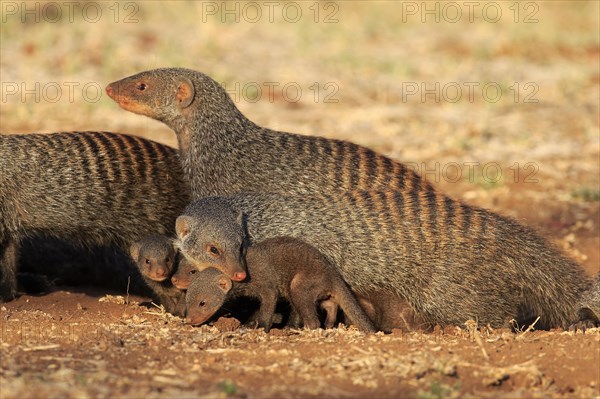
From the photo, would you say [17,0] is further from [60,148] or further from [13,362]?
[13,362]

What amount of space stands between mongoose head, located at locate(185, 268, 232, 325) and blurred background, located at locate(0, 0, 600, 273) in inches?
100

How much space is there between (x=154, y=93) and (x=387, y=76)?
16.4 ft

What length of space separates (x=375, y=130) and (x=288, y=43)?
8.82ft

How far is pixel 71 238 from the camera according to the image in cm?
532

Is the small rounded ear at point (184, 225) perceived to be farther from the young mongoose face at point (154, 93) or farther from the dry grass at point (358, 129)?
the young mongoose face at point (154, 93)

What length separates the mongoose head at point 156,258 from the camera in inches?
179

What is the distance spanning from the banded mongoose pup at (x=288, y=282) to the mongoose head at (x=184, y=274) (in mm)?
124

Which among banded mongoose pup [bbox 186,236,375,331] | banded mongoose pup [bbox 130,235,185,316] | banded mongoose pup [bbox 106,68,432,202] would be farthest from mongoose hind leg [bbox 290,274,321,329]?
banded mongoose pup [bbox 106,68,432,202]

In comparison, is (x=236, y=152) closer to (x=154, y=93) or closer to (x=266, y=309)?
(x=154, y=93)

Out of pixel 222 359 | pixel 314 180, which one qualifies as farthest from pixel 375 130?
pixel 222 359

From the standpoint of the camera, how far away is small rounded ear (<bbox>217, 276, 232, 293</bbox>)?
431 centimetres

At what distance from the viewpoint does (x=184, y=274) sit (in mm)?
4578

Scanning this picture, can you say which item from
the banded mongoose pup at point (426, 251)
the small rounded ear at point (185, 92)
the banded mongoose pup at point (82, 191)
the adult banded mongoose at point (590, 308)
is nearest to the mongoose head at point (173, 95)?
the small rounded ear at point (185, 92)

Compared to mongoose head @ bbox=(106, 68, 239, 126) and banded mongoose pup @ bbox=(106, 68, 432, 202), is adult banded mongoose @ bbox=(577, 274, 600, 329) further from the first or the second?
mongoose head @ bbox=(106, 68, 239, 126)
